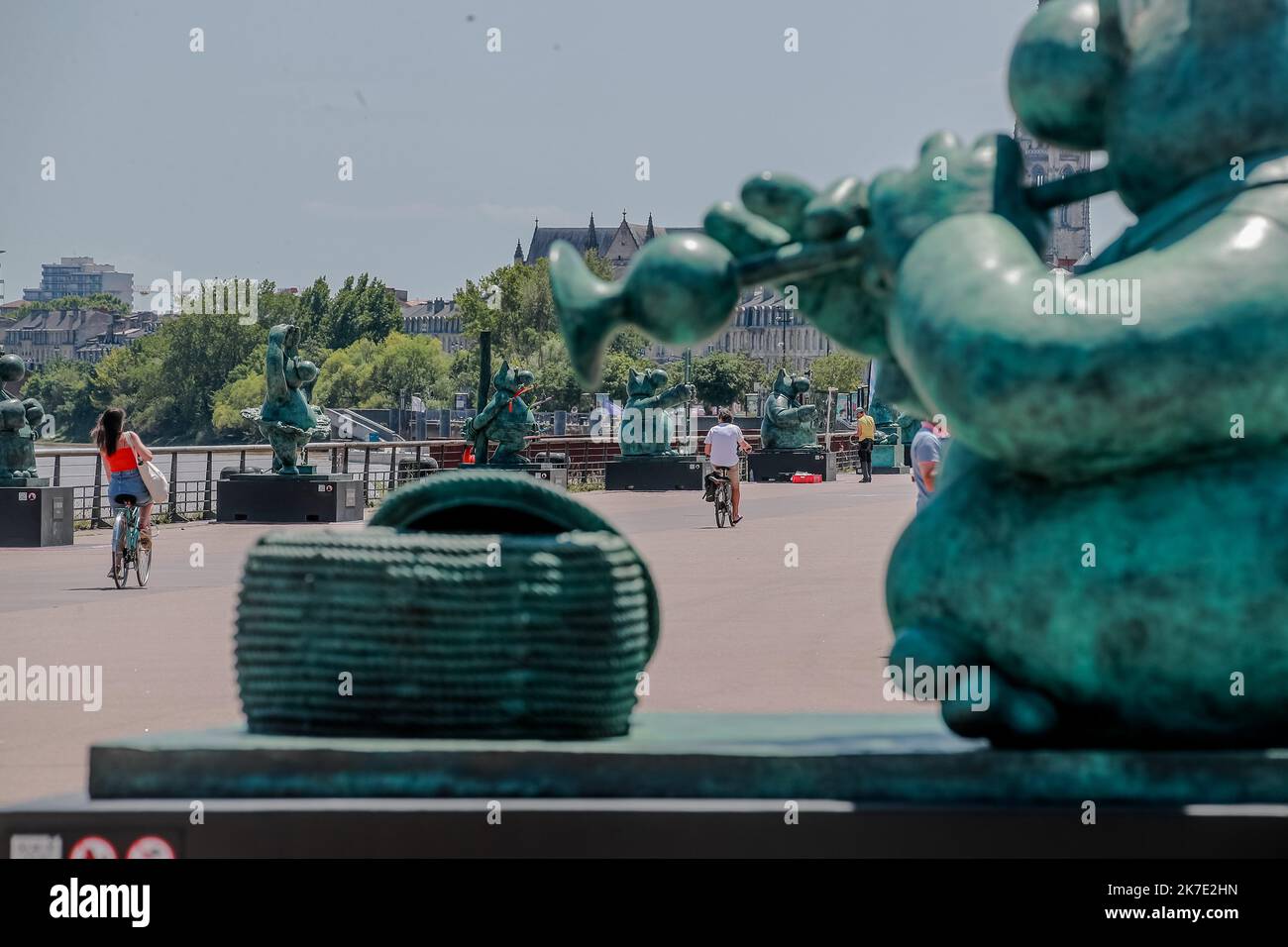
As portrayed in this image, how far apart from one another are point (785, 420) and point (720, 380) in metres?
67.4

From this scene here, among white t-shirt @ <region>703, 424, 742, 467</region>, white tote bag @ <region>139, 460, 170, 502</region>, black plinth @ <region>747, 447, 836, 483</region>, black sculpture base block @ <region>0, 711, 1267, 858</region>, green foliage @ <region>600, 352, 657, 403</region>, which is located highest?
Result: green foliage @ <region>600, 352, 657, 403</region>

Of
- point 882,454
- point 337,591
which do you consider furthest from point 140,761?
point 882,454

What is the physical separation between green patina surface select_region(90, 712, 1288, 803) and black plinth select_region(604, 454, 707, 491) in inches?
1331

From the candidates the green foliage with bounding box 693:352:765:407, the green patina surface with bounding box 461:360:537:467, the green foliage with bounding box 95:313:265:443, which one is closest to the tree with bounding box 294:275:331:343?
the green foliage with bounding box 95:313:265:443

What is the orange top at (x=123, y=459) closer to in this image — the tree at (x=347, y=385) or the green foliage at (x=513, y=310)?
the green foliage at (x=513, y=310)

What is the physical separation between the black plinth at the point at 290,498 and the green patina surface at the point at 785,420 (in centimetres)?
1871

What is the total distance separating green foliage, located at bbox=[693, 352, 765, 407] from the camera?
359 feet

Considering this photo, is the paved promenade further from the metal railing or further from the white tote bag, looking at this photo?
the metal railing

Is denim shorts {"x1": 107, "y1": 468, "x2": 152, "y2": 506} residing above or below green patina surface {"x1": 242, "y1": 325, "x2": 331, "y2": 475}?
below

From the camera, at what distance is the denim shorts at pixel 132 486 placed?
48.7ft

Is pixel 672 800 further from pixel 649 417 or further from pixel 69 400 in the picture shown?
pixel 69 400

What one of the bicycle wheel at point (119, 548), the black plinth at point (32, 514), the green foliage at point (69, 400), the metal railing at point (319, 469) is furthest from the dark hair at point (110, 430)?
the green foliage at point (69, 400)

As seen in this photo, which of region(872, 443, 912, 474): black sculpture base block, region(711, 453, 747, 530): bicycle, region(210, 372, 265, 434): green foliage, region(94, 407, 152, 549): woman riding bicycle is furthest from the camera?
region(210, 372, 265, 434): green foliage

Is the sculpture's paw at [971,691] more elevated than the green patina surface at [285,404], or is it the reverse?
the green patina surface at [285,404]
